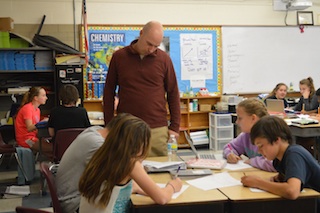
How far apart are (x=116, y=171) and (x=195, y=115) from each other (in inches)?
231

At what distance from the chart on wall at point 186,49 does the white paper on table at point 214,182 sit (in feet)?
16.4

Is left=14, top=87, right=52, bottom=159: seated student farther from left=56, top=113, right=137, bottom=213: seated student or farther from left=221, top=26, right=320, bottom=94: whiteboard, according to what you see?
left=221, top=26, right=320, bottom=94: whiteboard

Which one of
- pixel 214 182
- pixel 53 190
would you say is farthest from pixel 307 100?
pixel 53 190

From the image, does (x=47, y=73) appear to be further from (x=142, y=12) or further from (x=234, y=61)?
(x=234, y=61)

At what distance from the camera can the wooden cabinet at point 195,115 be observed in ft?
24.3

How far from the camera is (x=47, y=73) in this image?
6926 millimetres

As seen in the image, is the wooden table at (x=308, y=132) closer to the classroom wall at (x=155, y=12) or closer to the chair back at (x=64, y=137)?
the chair back at (x=64, y=137)

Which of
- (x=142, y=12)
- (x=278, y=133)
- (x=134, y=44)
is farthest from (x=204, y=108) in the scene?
(x=278, y=133)

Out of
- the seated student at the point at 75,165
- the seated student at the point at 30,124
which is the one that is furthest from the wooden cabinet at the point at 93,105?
the seated student at the point at 75,165

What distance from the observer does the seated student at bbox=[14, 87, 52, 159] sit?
16.5 ft

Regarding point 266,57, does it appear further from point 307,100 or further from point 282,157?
point 282,157

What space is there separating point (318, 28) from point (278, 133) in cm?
662

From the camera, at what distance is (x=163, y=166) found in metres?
2.62

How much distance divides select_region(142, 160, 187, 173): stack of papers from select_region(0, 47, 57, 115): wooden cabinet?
440 cm
